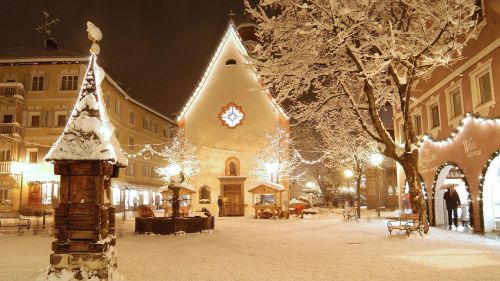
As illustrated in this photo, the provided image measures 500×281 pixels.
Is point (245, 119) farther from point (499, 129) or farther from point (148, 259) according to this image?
point (148, 259)

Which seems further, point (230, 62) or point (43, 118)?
point (43, 118)

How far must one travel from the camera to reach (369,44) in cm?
1458

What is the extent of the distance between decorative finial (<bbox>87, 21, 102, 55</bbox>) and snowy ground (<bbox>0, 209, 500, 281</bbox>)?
4.73 m

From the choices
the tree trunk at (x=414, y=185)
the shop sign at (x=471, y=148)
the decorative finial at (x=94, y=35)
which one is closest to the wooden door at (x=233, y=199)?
the shop sign at (x=471, y=148)

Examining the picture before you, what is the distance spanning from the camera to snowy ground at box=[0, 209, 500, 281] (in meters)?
9.33

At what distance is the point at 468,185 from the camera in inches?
716

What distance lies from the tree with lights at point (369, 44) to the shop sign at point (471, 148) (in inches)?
126

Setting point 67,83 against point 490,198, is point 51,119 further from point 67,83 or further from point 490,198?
point 490,198

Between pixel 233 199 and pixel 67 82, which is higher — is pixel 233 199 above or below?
below

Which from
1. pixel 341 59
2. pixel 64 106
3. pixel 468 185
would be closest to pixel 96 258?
pixel 341 59

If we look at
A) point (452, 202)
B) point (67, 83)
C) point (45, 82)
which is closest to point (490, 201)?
point (452, 202)

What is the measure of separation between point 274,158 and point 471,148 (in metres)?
18.8

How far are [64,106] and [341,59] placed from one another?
99.6 ft

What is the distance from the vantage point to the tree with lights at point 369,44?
1395 centimetres
